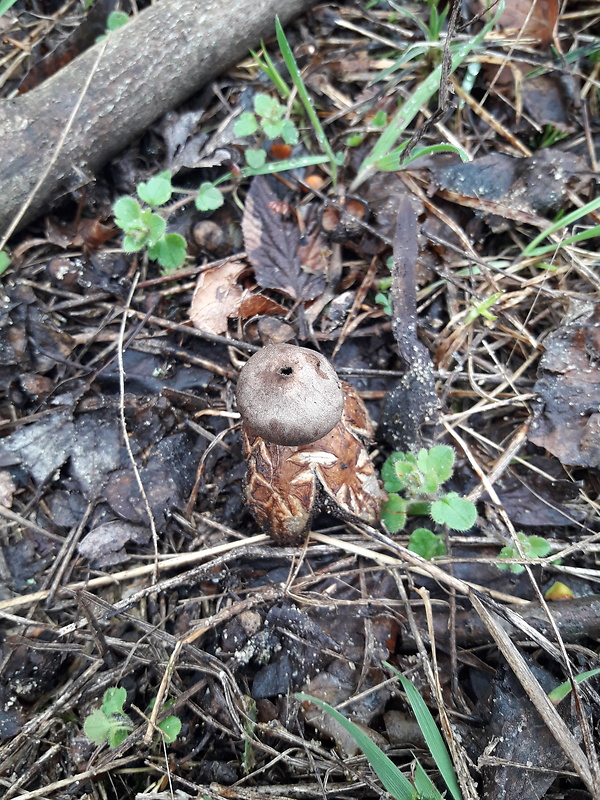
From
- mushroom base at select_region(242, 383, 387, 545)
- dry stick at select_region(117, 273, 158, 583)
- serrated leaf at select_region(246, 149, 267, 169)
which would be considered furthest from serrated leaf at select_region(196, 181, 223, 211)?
mushroom base at select_region(242, 383, 387, 545)

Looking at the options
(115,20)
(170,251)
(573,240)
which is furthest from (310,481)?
(115,20)

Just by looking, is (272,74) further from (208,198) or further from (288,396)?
(288,396)

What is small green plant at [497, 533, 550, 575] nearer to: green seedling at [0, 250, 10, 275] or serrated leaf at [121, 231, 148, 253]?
serrated leaf at [121, 231, 148, 253]

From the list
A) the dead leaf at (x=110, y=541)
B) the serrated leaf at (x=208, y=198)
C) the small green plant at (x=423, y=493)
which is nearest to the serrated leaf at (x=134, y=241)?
the serrated leaf at (x=208, y=198)

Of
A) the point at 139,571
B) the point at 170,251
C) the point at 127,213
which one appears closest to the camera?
the point at 139,571

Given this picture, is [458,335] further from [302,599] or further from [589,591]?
[302,599]

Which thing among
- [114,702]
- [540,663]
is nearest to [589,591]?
[540,663]

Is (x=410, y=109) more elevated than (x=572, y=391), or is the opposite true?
(x=410, y=109)

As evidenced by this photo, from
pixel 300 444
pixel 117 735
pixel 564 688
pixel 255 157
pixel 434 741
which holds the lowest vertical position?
pixel 564 688
